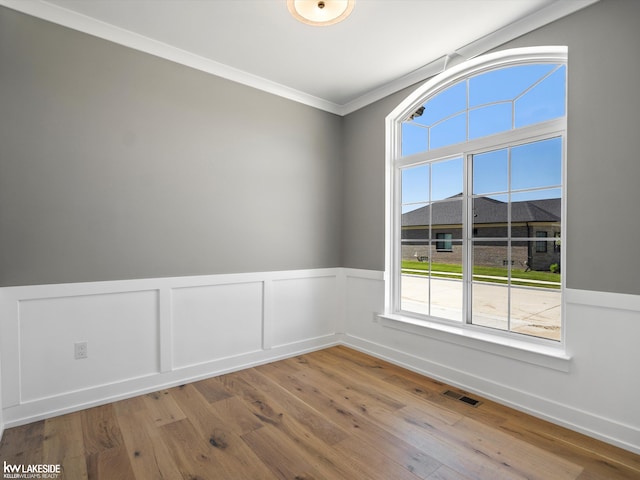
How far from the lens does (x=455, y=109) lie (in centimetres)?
301

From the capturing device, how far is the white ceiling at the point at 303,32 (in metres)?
2.21

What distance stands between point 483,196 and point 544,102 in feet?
2.59

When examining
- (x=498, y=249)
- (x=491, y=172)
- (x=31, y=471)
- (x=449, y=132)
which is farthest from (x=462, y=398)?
(x=31, y=471)

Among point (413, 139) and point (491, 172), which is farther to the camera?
point (413, 139)

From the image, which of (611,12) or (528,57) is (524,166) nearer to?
(528,57)

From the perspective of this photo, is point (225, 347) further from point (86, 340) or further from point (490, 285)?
point (490, 285)

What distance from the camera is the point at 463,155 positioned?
2.92 m

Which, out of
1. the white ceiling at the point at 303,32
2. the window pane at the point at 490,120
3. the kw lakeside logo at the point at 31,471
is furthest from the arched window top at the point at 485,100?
the kw lakeside logo at the point at 31,471

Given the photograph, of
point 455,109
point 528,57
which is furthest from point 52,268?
point 528,57

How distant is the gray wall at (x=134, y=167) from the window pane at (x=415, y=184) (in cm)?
106

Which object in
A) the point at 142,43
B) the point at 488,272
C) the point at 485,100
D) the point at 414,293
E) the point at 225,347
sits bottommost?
the point at 225,347

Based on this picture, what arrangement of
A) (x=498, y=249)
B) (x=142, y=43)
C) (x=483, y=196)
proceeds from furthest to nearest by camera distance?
(x=483, y=196), (x=498, y=249), (x=142, y=43)

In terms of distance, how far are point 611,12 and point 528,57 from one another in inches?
20.1

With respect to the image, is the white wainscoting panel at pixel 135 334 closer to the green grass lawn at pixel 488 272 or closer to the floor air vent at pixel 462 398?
the green grass lawn at pixel 488 272
